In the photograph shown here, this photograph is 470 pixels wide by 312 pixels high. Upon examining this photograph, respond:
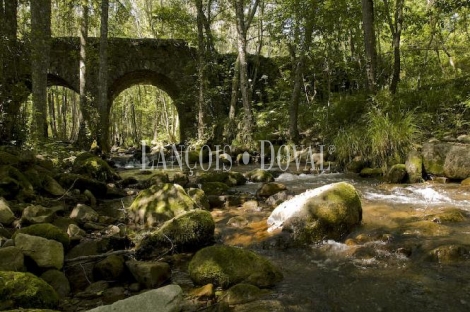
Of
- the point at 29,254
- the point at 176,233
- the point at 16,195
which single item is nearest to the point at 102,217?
the point at 16,195

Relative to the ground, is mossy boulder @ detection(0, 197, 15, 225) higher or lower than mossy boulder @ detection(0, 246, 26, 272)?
higher

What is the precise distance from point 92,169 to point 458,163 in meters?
7.00

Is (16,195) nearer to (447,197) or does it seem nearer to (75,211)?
(75,211)

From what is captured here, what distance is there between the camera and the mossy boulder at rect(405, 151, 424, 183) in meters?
6.75

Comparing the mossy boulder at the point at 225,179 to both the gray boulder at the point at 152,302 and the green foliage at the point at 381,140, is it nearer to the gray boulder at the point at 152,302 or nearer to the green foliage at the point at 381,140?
the green foliage at the point at 381,140

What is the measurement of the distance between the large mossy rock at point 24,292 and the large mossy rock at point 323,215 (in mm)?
2413

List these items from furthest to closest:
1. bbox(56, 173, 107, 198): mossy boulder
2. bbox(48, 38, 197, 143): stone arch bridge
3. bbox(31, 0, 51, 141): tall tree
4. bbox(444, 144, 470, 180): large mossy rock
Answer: bbox(48, 38, 197, 143): stone arch bridge
bbox(31, 0, 51, 141): tall tree
bbox(56, 173, 107, 198): mossy boulder
bbox(444, 144, 470, 180): large mossy rock

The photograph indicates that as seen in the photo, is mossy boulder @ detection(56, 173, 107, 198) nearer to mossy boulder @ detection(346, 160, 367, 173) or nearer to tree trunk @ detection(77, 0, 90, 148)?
mossy boulder @ detection(346, 160, 367, 173)

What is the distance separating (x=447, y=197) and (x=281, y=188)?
254 cm

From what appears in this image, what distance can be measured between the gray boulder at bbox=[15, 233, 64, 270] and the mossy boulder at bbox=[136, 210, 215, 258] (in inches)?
31.1

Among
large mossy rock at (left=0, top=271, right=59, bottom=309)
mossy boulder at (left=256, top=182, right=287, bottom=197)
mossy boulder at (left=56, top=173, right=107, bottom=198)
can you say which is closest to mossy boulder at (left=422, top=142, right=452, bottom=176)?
mossy boulder at (left=256, top=182, right=287, bottom=197)

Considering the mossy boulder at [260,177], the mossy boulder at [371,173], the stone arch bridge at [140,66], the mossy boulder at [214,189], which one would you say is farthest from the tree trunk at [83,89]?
the mossy boulder at [371,173]

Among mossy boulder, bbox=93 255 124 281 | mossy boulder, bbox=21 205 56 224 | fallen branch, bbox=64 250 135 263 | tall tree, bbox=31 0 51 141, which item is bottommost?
mossy boulder, bbox=93 255 124 281

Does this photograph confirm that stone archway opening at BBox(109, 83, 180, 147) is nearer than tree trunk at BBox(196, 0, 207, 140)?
No
